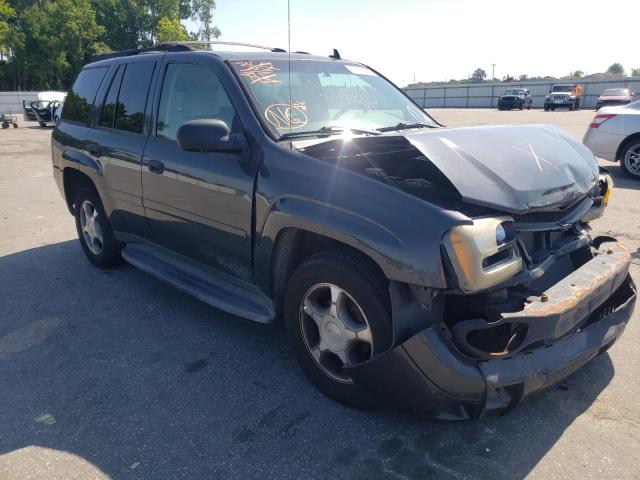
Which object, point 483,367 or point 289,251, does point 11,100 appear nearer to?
point 289,251

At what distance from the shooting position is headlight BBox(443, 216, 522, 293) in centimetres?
220

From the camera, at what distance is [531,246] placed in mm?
2748

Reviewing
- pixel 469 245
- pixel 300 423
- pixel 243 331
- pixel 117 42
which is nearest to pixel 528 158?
pixel 469 245

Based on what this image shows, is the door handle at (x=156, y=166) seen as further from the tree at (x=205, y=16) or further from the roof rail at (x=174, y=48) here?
the tree at (x=205, y=16)

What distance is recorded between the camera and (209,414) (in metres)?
2.80

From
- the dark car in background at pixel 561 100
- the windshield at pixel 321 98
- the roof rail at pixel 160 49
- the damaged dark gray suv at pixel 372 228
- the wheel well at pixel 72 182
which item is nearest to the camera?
the damaged dark gray suv at pixel 372 228

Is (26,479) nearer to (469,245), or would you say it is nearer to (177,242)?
(177,242)

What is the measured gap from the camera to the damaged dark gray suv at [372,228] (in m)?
2.31

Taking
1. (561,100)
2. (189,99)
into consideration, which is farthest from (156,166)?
(561,100)

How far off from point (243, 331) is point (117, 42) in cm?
6949

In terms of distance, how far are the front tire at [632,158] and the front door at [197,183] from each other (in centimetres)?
833

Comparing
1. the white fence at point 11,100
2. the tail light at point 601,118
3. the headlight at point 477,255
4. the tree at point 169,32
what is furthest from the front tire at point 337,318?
the tree at point 169,32

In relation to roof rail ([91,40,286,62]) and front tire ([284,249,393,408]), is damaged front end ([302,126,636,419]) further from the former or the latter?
roof rail ([91,40,286,62])

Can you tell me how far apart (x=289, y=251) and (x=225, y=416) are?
97cm
